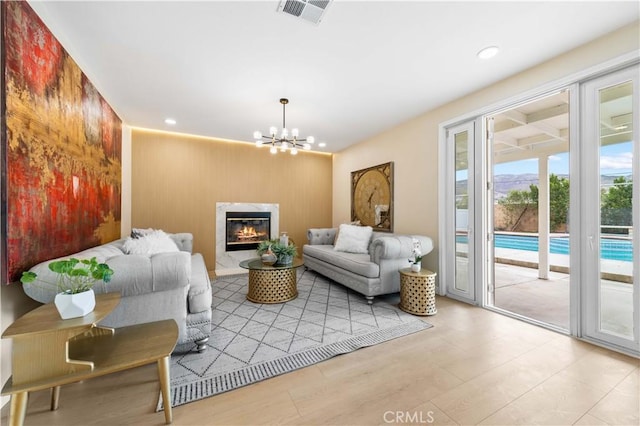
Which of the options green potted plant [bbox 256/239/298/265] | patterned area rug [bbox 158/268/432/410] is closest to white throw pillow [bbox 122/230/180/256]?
patterned area rug [bbox 158/268/432/410]

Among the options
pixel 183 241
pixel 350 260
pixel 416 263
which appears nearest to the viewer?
pixel 416 263

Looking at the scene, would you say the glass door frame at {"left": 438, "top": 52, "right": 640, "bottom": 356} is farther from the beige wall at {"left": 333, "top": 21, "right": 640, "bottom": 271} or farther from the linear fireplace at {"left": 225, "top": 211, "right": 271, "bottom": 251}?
the linear fireplace at {"left": 225, "top": 211, "right": 271, "bottom": 251}

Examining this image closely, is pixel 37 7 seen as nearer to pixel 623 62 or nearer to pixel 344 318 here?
pixel 344 318

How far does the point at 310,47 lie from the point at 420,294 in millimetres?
2745

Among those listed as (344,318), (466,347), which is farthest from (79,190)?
(466,347)

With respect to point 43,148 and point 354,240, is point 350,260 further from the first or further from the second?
point 43,148

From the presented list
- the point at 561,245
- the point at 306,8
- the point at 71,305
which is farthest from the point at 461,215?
the point at 561,245

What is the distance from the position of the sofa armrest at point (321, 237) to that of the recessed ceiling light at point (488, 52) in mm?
3556

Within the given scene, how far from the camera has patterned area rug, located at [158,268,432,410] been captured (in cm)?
168

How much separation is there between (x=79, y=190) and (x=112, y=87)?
4.61ft

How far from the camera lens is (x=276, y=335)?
7.43 ft

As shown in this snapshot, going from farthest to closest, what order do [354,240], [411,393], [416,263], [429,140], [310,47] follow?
[354,240] → [429,140] → [416,263] → [310,47] → [411,393]

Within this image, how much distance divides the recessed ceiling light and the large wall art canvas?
339cm

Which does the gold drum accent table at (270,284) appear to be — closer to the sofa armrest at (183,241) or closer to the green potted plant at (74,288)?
the sofa armrest at (183,241)
